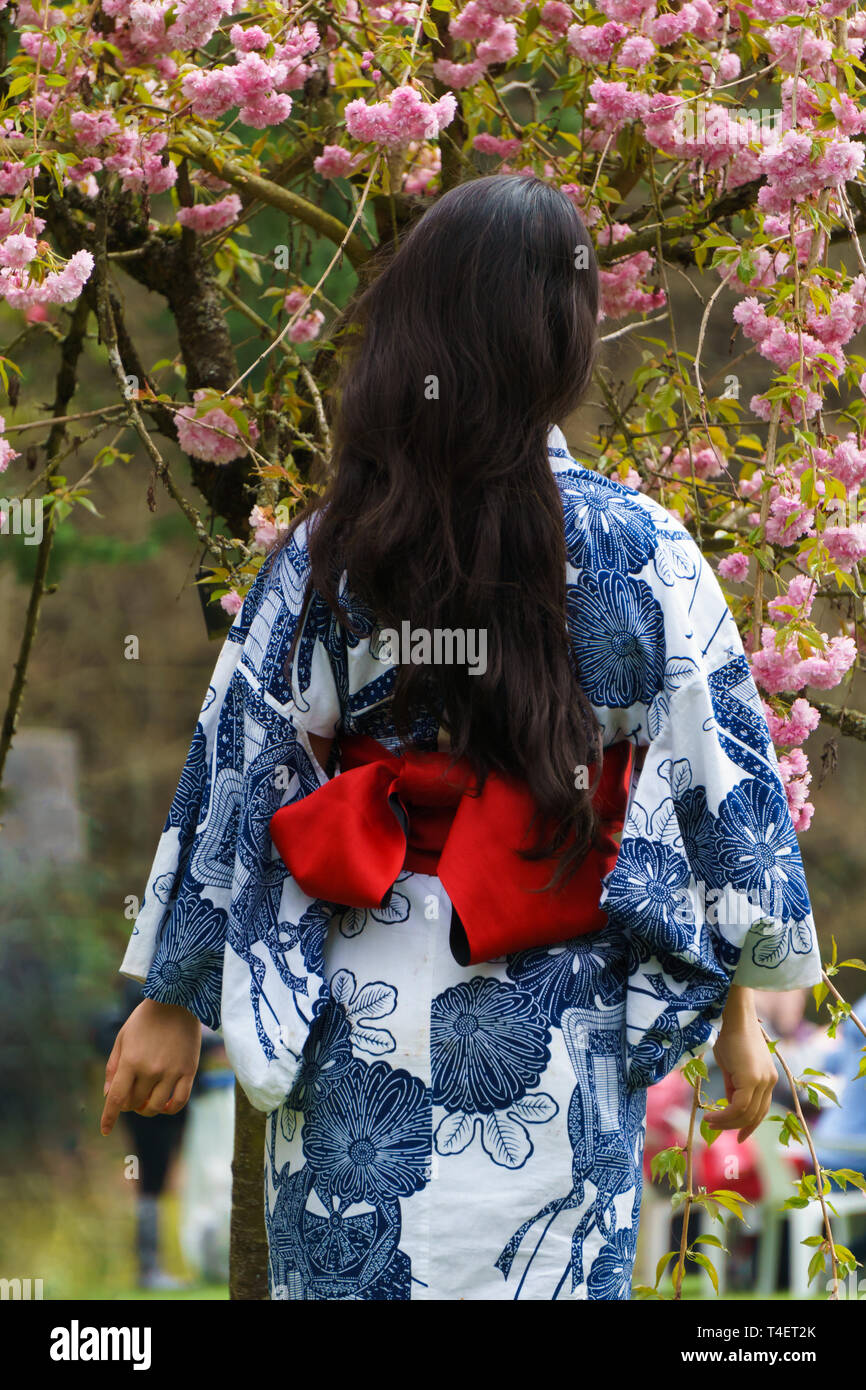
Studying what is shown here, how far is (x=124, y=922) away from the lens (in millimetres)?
3156

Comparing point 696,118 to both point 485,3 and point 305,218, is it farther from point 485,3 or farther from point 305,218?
point 305,218

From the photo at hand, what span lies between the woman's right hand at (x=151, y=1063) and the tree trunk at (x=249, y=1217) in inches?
27.2

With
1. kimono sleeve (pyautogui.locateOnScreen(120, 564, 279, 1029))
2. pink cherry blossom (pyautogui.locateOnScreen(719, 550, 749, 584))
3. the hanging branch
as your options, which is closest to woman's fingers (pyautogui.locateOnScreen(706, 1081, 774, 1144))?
kimono sleeve (pyautogui.locateOnScreen(120, 564, 279, 1029))

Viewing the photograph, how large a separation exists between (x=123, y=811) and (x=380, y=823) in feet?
7.87

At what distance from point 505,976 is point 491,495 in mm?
336

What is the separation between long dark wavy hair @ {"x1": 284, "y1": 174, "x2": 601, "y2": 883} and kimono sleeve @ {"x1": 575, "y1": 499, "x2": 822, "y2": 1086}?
1.6 inches

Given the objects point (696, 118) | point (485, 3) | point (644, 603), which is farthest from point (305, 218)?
point (644, 603)

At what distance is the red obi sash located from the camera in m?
0.90

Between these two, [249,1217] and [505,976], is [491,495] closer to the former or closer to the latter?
[505,976]

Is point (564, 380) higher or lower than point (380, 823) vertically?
higher

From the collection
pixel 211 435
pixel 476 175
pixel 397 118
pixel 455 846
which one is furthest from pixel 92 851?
pixel 455 846

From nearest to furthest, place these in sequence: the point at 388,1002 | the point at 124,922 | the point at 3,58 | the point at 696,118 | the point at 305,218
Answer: the point at 388,1002
the point at 696,118
the point at 305,218
the point at 3,58
the point at 124,922

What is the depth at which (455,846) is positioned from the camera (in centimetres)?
91

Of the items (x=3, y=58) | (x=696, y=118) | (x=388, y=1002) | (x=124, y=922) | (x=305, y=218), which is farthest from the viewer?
(x=124, y=922)
